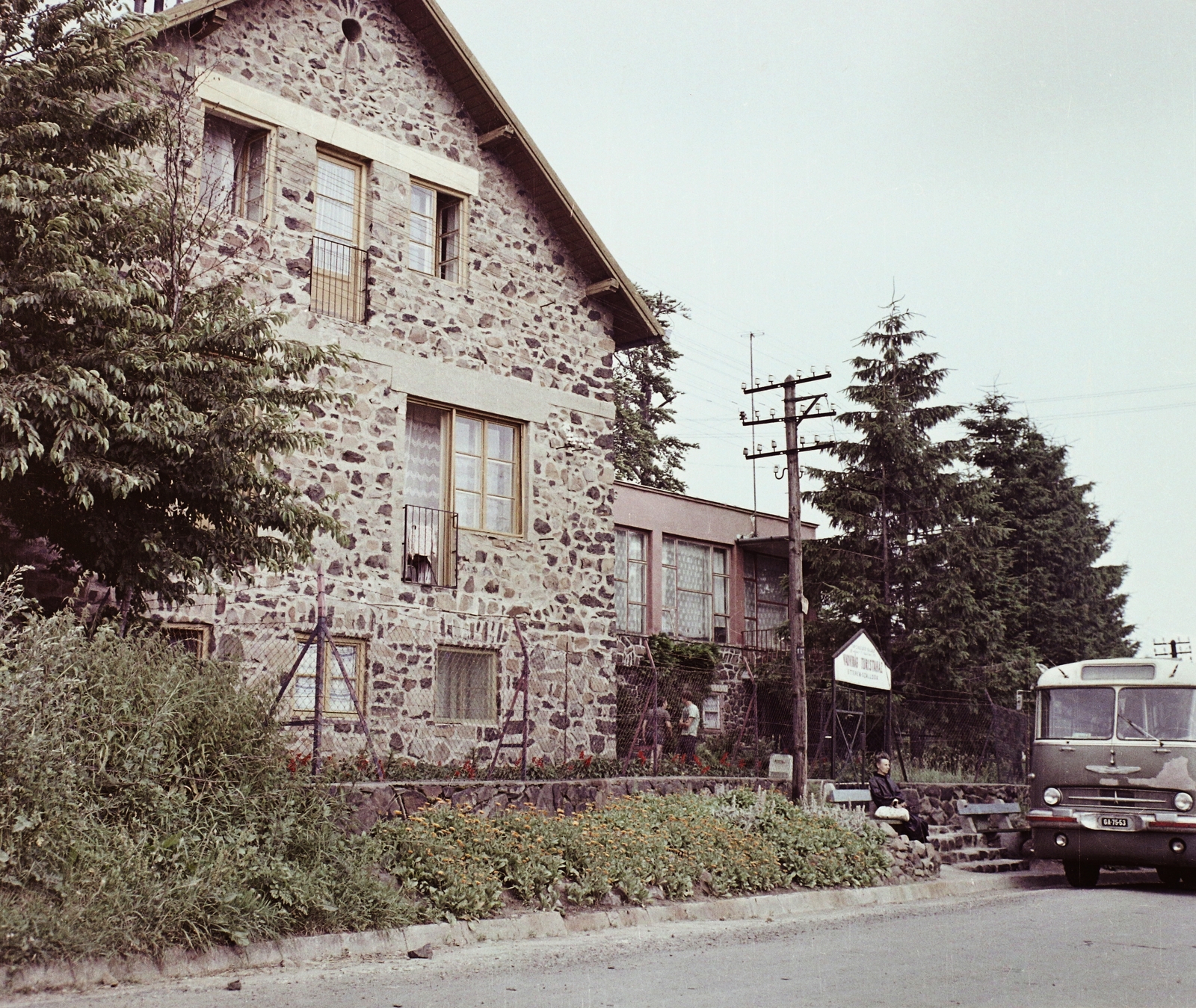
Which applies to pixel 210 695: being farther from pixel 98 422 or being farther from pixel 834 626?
pixel 834 626

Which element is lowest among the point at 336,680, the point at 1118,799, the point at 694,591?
the point at 1118,799

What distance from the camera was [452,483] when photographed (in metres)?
17.8

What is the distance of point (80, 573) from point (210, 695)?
126 inches

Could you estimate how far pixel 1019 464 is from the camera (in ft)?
125

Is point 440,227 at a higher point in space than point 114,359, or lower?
higher

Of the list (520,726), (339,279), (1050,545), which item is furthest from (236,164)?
(1050,545)

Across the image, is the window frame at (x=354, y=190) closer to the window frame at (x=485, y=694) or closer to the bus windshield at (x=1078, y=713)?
the window frame at (x=485, y=694)

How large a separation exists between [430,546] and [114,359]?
701cm

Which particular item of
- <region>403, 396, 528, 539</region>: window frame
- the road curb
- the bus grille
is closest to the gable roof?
<region>403, 396, 528, 539</region>: window frame

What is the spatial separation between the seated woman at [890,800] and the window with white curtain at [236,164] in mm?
11471

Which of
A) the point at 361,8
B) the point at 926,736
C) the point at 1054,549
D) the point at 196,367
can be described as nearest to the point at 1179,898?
the point at 926,736

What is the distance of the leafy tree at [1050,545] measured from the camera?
3628 cm

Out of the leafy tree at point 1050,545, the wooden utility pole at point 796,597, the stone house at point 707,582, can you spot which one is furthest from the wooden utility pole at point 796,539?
the leafy tree at point 1050,545

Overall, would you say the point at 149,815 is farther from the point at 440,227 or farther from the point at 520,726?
the point at 440,227
